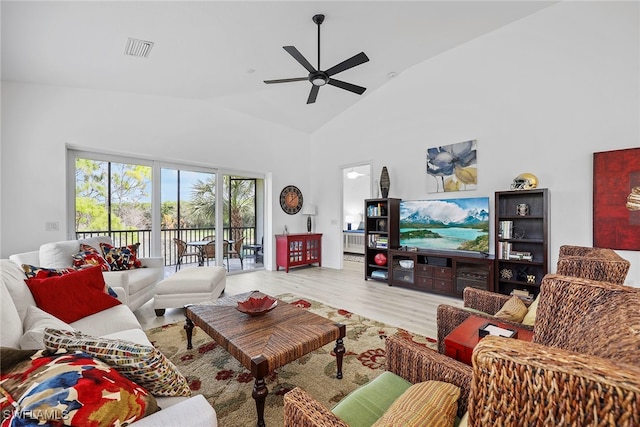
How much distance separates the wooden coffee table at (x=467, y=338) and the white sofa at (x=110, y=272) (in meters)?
2.67

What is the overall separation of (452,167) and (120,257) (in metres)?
4.88

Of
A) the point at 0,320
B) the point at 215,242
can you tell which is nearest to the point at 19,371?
the point at 0,320

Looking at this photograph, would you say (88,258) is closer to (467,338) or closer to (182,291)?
(182,291)

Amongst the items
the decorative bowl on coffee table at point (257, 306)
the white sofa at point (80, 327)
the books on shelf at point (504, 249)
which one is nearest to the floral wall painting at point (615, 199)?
the books on shelf at point (504, 249)

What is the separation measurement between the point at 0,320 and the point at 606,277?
268 cm

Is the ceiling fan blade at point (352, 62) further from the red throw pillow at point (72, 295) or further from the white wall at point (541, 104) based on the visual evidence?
the red throw pillow at point (72, 295)

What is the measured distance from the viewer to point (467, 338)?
4.93 ft

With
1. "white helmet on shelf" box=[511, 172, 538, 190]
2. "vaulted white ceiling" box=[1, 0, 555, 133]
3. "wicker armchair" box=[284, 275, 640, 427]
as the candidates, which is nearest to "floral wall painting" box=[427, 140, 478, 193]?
"white helmet on shelf" box=[511, 172, 538, 190]

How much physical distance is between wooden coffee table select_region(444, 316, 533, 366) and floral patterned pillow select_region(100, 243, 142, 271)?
3.69 m

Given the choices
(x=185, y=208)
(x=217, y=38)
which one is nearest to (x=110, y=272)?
(x=185, y=208)

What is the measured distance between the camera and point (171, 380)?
110 cm

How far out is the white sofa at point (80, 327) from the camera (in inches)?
35.6

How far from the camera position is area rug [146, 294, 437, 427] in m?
1.71

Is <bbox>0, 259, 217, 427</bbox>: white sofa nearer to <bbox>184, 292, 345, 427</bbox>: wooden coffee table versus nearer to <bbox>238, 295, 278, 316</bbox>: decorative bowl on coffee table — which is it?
<bbox>184, 292, 345, 427</bbox>: wooden coffee table
